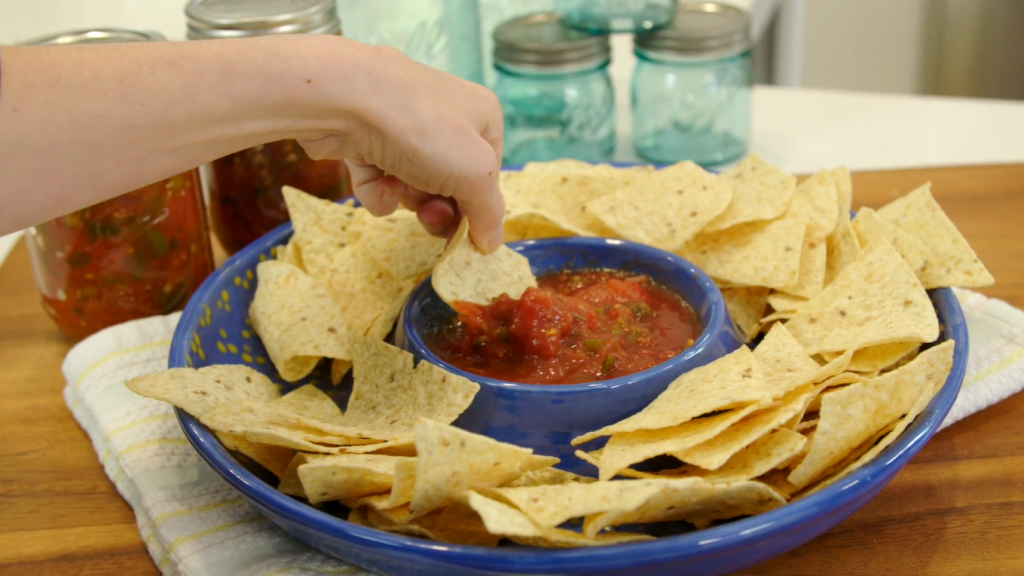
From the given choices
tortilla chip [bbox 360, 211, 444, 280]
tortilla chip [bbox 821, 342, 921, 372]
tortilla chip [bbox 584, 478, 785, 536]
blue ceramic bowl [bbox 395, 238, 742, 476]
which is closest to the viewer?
tortilla chip [bbox 584, 478, 785, 536]

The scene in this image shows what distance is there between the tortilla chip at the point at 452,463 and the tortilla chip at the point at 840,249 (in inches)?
36.4

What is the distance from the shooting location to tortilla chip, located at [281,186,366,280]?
2051 mm

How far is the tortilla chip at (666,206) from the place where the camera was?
2.04m

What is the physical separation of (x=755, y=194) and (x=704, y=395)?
2.58ft

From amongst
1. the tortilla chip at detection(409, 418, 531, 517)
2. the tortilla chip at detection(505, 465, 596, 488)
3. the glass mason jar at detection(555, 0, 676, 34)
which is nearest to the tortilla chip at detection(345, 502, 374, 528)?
the tortilla chip at detection(409, 418, 531, 517)

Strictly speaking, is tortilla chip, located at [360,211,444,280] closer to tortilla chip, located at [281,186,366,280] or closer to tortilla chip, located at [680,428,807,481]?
tortilla chip, located at [281,186,366,280]

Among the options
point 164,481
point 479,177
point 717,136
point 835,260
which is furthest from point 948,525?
point 717,136

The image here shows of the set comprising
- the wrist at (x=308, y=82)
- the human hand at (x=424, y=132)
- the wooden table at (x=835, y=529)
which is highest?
the wrist at (x=308, y=82)

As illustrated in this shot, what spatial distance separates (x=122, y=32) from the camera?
198 cm

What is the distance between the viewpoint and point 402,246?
202cm

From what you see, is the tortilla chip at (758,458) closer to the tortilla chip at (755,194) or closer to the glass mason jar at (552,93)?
the tortilla chip at (755,194)

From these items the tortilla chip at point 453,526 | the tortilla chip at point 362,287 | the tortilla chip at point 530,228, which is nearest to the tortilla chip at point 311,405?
the tortilla chip at point 362,287

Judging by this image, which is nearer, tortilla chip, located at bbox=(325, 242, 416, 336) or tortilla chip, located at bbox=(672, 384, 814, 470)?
tortilla chip, located at bbox=(672, 384, 814, 470)

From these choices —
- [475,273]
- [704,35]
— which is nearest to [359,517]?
[475,273]
